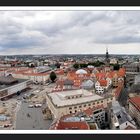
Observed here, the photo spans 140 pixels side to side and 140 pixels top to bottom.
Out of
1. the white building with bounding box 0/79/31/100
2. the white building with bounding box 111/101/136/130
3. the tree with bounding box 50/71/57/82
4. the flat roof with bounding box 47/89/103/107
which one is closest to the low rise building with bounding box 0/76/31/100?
the white building with bounding box 0/79/31/100

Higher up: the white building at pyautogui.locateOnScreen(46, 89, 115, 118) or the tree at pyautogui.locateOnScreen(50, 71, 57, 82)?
the tree at pyautogui.locateOnScreen(50, 71, 57, 82)

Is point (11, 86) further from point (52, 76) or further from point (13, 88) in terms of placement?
point (52, 76)

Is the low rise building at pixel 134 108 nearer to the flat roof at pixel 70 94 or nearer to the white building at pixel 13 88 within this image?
the flat roof at pixel 70 94

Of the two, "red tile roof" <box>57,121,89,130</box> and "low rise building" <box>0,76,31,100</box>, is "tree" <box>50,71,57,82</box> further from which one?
"red tile roof" <box>57,121,89,130</box>

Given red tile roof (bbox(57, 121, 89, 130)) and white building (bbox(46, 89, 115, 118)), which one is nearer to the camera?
red tile roof (bbox(57, 121, 89, 130))

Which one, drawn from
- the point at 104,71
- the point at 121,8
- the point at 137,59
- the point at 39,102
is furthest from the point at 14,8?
the point at 104,71

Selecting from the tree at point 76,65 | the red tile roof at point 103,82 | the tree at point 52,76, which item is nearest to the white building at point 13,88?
the tree at point 52,76

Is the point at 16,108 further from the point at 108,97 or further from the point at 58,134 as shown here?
the point at 58,134

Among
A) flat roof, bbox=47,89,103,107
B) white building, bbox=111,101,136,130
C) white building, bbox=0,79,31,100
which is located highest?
white building, bbox=0,79,31,100
